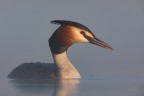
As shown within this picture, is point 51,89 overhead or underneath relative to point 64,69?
overhead

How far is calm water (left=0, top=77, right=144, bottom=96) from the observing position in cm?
1017

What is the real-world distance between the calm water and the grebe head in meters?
0.93

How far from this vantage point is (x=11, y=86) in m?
11.6

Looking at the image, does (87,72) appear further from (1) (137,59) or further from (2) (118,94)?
(2) (118,94)

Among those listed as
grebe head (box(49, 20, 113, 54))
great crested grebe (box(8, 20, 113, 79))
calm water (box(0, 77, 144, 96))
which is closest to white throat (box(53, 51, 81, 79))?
great crested grebe (box(8, 20, 113, 79))

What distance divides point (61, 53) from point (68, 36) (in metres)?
0.37

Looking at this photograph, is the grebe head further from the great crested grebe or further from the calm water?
the calm water

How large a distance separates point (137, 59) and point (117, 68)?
107 cm

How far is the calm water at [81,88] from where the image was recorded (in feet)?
33.4

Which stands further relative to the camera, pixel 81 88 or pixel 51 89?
pixel 81 88

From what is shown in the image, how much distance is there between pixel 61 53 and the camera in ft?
46.2

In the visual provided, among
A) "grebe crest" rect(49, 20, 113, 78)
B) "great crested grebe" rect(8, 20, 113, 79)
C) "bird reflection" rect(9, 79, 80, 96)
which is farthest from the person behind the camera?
"grebe crest" rect(49, 20, 113, 78)

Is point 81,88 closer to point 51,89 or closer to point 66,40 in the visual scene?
point 51,89

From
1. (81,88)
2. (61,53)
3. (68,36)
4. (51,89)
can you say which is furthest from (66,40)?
(51,89)
